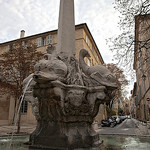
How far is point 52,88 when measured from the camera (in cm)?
377

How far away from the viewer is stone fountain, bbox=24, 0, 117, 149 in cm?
380

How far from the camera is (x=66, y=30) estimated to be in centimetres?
586

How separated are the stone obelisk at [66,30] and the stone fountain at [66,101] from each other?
36.8 inches

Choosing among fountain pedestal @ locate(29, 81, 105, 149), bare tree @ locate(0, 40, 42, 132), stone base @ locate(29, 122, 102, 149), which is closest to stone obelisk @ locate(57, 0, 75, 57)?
fountain pedestal @ locate(29, 81, 105, 149)

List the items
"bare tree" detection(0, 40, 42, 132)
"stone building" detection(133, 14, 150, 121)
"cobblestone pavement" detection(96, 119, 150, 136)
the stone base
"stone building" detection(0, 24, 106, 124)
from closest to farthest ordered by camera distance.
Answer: the stone base
"stone building" detection(133, 14, 150, 121)
"cobblestone pavement" detection(96, 119, 150, 136)
"bare tree" detection(0, 40, 42, 132)
"stone building" detection(0, 24, 106, 124)

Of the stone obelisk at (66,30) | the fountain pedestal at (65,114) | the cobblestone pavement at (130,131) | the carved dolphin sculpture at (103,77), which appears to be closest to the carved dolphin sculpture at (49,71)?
the fountain pedestal at (65,114)

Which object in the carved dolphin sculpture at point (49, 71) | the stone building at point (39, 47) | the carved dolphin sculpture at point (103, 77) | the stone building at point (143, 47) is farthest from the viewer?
the stone building at point (39, 47)

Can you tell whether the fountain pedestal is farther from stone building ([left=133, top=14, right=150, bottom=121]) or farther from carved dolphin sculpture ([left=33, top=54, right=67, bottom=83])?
stone building ([left=133, top=14, right=150, bottom=121])

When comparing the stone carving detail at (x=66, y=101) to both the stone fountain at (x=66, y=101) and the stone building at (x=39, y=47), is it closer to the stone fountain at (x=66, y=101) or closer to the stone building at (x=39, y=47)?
the stone fountain at (x=66, y=101)

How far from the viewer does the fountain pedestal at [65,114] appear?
381cm

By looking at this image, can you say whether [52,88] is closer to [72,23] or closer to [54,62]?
[54,62]

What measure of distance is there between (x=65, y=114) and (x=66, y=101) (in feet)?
1.02

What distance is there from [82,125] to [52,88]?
1323mm

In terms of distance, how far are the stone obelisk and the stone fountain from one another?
3.07ft
